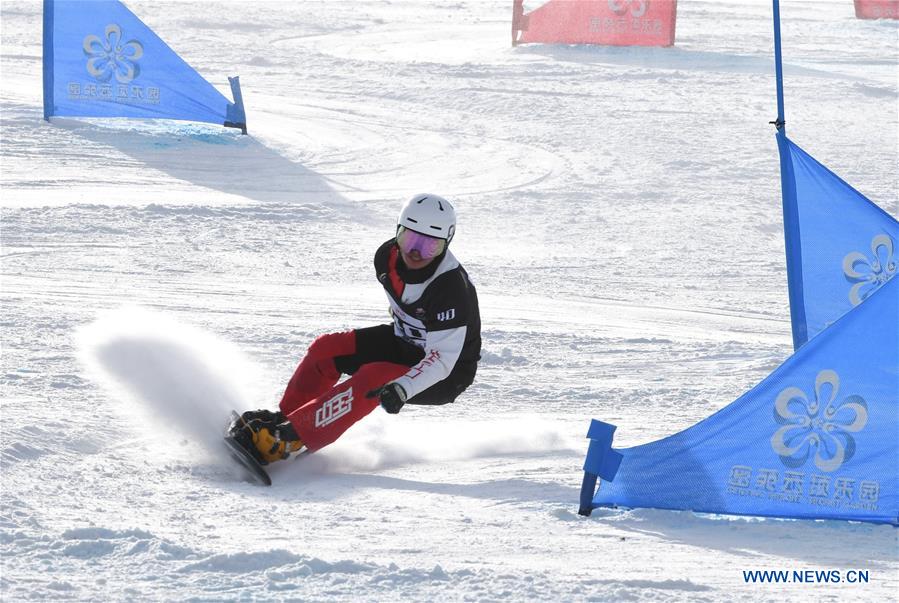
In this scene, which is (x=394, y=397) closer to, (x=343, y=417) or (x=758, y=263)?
(x=343, y=417)

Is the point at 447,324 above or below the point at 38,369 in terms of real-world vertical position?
above

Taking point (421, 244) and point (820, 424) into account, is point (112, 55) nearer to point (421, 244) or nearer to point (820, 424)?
point (421, 244)

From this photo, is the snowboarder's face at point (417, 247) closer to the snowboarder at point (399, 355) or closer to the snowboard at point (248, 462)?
the snowboarder at point (399, 355)

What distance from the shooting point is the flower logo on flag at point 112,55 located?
521 inches

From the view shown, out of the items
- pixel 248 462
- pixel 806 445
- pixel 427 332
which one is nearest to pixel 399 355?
pixel 427 332

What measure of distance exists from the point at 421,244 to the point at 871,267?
2.47 metres

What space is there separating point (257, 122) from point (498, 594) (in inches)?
433

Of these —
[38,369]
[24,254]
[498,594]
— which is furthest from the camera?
[24,254]

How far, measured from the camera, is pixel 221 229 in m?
10.3

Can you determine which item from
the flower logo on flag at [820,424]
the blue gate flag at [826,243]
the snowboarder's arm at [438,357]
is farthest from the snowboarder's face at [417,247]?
the blue gate flag at [826,243]

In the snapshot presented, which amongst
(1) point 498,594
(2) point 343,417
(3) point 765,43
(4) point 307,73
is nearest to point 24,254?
(2) point 343,417

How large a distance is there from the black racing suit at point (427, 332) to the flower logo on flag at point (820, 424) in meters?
1.47

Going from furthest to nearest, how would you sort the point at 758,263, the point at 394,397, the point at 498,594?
1. the point at 758,263
2. the point at 394,397
3. the point at 498,594

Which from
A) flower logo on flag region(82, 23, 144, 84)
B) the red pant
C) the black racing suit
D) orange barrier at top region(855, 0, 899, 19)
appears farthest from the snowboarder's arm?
orange barrier at top region(855, 0, 899, 19)
